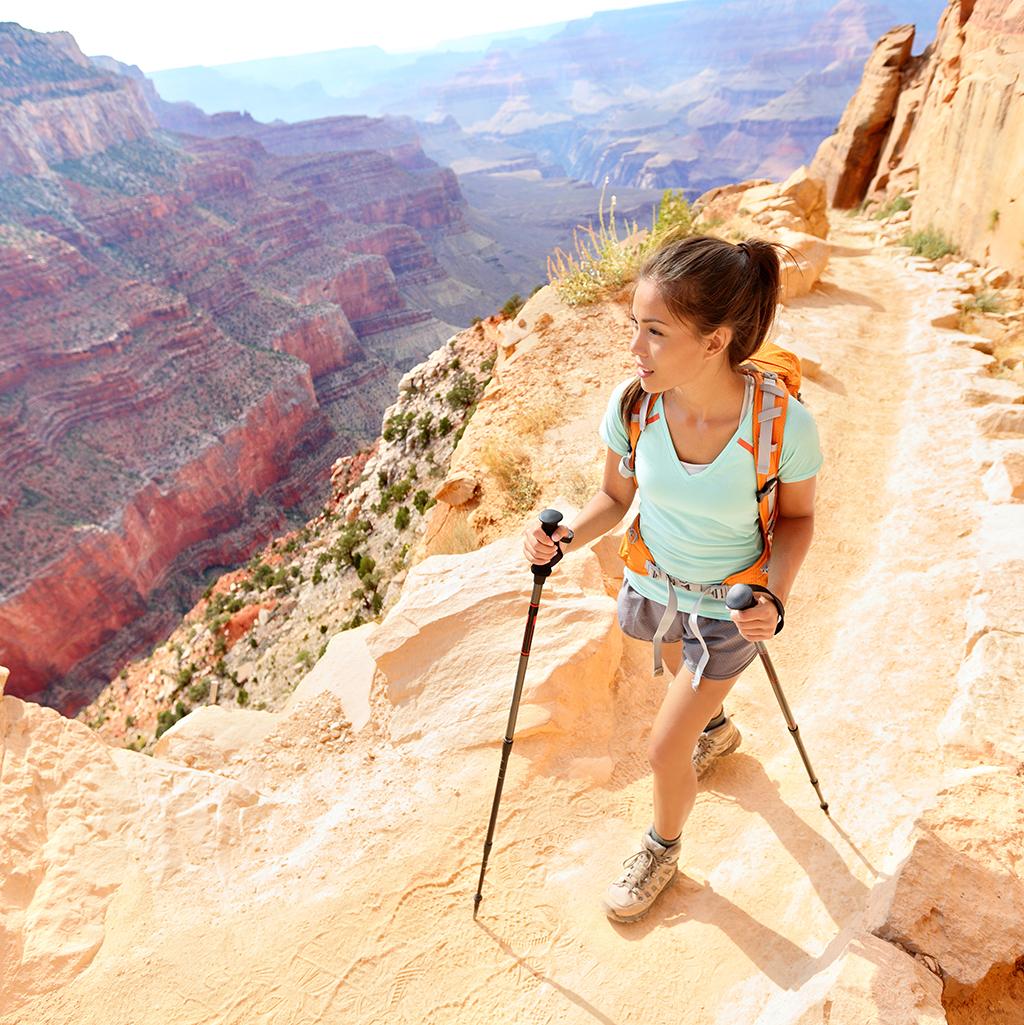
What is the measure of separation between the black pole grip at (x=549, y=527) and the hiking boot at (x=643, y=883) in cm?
109

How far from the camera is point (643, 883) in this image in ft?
8.70

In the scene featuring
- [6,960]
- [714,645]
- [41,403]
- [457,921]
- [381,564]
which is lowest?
[41,403]

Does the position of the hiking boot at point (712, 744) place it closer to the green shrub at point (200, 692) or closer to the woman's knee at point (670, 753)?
the woman's knee at point (670, 753)

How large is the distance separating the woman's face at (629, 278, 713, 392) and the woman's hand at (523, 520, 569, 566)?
2.09ft

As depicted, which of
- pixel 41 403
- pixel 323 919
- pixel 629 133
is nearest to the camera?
pixel 323 919

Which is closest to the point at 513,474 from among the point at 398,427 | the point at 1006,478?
the point at 1006,478

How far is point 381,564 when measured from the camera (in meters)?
10.7

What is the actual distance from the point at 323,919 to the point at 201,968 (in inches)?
17.3

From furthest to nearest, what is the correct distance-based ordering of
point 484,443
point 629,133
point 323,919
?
point 629,133 → point 484,443 → point 323,919

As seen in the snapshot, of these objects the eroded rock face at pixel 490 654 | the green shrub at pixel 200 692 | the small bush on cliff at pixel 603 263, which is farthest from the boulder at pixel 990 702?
the green shrub at pixel 200 692

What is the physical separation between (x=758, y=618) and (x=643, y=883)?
51.0 inches

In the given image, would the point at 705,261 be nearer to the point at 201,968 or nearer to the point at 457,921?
the point at 457,921

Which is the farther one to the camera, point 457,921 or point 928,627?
point 928,627

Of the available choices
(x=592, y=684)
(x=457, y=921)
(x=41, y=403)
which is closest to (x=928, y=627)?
(x=592, y=684)
